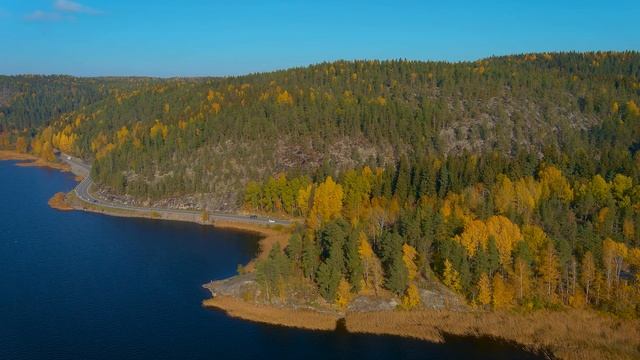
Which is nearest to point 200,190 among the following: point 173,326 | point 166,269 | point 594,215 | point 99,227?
point 99,227

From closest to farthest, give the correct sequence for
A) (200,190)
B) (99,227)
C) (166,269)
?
(166,269)
(99,227)
(200,190)

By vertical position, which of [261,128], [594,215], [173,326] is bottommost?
[173,326]

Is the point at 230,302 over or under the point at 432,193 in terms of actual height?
under

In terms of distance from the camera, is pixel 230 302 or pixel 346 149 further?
pixel 346 149

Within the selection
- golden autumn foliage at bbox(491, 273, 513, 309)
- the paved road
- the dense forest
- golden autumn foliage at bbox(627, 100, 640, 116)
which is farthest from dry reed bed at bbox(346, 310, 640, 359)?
golden autumn foliage at bbox(627, 100, 640, 116)

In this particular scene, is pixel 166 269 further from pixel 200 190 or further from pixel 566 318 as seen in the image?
pixel 566 318

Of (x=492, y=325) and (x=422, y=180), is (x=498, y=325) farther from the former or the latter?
(x=422, y=180)

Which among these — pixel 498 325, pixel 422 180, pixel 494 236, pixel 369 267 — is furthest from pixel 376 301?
pixel 422 180
